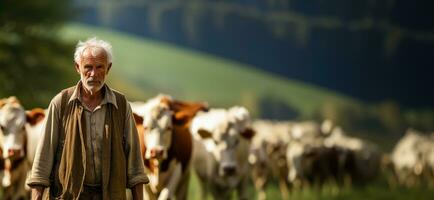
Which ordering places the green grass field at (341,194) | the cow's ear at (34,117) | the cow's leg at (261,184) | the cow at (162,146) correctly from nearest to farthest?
1. the cow at (162,146)
2. the cow's ear at (34,117)
3. the cow's leg at (261,184)
4. the green grass field at (341,194)

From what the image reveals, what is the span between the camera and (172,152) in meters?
10.1

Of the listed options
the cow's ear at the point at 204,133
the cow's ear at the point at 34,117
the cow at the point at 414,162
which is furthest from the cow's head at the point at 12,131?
the cow at the point at 414,162

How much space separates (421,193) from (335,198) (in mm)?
2861

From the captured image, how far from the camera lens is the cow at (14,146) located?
32.1 feet

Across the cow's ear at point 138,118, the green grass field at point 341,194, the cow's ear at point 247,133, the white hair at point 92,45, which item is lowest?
the green grass field at point 341,194

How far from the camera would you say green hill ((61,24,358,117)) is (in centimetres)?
3194

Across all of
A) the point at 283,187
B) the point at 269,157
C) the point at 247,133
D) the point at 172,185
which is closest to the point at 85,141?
the point at 172,185

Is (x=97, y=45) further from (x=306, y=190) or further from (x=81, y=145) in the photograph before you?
(x=306, y=190)

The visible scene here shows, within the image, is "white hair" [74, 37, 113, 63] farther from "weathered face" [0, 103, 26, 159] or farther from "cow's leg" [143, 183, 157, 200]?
"cow's leg" [143, 183, 157, 200]

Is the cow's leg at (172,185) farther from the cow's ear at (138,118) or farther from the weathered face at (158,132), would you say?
the cow's ear at (138,118)

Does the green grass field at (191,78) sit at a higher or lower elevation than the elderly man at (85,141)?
lower

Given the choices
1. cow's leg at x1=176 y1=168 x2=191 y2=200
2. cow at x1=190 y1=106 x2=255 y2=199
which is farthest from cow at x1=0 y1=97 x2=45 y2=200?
cow at x1=190 y1=106 x2=255 y2=199

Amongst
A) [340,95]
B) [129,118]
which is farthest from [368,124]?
[129,118]

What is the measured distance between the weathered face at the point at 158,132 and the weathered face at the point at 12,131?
1.29 meters
